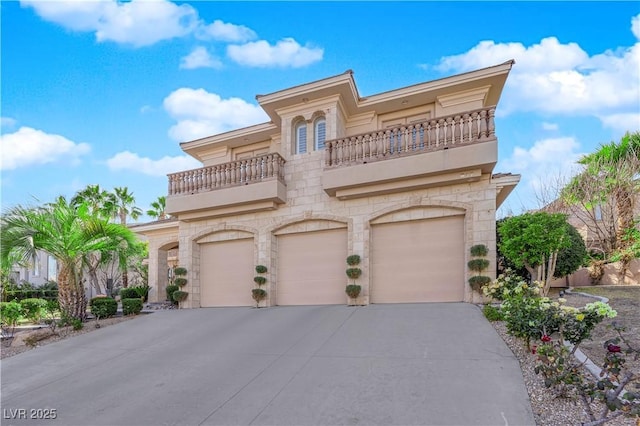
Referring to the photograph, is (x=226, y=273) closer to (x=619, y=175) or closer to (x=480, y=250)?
(x=480, y=250)

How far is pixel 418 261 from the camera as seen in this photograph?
418 inches

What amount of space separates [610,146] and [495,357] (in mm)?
11973

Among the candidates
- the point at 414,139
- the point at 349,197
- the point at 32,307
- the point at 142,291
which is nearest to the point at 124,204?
the point at 142,291

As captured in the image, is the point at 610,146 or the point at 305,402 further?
the point at 610,146

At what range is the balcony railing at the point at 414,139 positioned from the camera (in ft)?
32.2

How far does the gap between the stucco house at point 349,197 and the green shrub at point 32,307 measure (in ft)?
15.7

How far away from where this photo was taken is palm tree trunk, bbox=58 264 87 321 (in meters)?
10.9

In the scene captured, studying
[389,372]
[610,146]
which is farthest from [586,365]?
[610,146]

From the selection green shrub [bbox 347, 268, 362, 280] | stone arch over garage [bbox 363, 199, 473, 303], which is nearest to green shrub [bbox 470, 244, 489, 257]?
stone arch over garage [bbox 363, 199, 473, 303]

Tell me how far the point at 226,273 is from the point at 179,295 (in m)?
1.81

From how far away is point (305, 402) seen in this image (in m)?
4.97

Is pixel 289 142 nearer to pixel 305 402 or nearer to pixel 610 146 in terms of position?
pixel 305 402

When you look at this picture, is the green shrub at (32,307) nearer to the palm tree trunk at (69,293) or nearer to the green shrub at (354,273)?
the palm tree trunk at (69,293)

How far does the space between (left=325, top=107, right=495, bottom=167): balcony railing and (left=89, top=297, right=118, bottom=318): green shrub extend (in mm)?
8641
